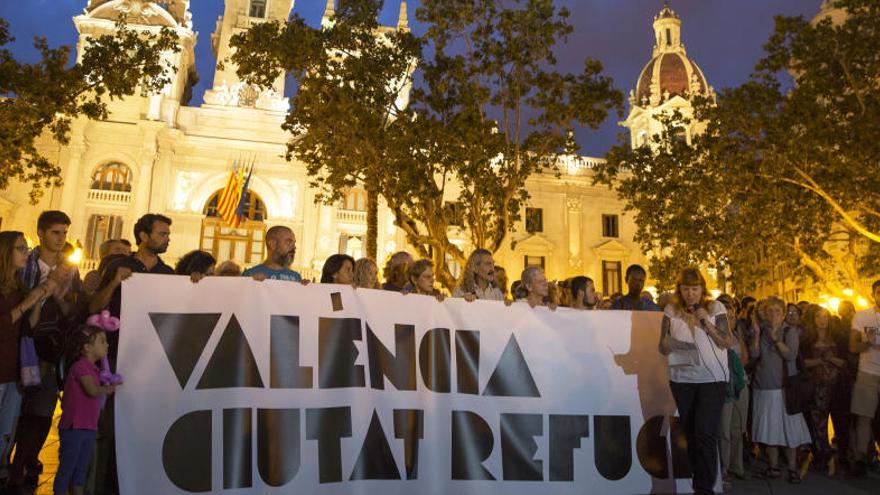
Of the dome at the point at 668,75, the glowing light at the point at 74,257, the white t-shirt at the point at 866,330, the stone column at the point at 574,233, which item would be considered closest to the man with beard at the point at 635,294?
the white t-shirt at the point at 866,330

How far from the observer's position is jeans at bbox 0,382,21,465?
16.4 feet

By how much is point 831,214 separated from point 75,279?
20.5 m

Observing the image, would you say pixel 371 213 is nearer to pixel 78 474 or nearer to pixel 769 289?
pixel 78 474

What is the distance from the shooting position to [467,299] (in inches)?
227

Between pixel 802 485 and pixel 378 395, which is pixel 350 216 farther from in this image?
pixel 378 395

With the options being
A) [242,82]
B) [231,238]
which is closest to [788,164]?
[231,238]

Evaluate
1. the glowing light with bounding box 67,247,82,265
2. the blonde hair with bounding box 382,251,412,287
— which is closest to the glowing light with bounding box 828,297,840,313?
the blonde hair with bounding box 382,251,412,287

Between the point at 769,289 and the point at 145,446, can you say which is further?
the point at 769,289

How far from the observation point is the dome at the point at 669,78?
50.0m

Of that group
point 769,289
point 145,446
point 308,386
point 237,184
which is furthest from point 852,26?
point 237,184

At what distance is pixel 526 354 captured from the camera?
582cm

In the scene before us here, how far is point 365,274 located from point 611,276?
33658 mm

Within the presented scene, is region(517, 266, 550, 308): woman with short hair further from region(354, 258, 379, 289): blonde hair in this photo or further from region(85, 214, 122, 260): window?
region(85, 214, 122, 260): window

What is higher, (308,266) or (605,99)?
(605,99)
